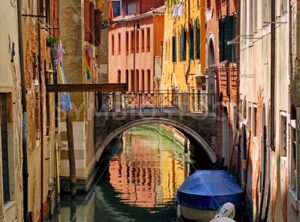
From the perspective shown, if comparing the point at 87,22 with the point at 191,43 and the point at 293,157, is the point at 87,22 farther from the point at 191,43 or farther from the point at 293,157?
the point at 293,157

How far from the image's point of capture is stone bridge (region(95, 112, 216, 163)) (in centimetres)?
2153

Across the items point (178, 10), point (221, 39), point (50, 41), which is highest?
point (178, 10)

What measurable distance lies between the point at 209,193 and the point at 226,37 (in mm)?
5856

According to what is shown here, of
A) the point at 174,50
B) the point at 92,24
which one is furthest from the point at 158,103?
the point at 174,50

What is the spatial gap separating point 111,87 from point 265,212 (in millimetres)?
3179

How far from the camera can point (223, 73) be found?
19.9 meters

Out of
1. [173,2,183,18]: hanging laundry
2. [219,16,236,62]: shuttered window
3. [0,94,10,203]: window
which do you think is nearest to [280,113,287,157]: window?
[0,94,10,203]: window

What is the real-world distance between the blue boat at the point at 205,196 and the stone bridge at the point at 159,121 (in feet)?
21.3

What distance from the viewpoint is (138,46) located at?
4550 cm

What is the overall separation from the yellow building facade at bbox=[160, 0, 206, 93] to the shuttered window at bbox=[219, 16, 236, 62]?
467 cm

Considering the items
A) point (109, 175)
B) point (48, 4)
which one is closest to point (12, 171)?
point (48, 4)

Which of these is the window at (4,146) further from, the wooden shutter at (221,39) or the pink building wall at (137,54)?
the pink building wall at (137,54)

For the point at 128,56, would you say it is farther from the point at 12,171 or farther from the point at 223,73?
the point at 12,171

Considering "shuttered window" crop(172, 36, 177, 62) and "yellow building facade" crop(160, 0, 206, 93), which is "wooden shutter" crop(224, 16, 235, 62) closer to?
"yellow building facade" crop(160, 0, 206, 93)
